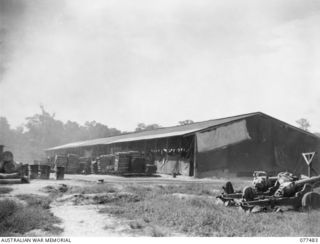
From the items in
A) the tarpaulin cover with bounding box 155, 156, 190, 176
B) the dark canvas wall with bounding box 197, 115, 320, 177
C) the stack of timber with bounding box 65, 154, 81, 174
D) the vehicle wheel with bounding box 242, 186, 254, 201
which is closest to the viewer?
the vehicle wheel with bounding box 242, 186, 254, 201

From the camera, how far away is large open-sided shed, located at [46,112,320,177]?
25406mm

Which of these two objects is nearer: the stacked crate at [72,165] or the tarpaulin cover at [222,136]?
A: the tarpaulin cover at [222,136]

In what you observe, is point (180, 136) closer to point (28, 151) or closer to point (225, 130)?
point (225, 130)

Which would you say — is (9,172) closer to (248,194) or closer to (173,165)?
(173,165)

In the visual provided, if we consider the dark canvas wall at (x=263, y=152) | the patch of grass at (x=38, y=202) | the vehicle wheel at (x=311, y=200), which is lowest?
the patch of grass at (x=38, y=202)

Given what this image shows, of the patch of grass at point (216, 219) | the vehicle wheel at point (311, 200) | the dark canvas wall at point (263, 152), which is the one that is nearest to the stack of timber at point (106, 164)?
the dark canvas wall at point (263, 152)


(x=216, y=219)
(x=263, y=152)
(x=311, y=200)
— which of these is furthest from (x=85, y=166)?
(x=216, y=219)

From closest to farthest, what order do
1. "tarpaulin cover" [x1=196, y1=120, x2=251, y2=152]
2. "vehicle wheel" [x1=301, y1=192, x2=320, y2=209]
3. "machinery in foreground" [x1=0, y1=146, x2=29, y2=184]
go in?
"vehicle wheel" [x1=301, y1=192, x2=320, y2=209]
"machinery in foreground" [x1=0, y1=146, x2=29, y2=184]
"tarpaulin cover" [x1=196, y1=120, x2=251, y2=152]

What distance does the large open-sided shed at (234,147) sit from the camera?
25.4 m

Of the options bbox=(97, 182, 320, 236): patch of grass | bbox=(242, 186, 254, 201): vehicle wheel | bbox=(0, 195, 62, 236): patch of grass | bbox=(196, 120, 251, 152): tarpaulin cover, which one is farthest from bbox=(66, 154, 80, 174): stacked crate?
bbox=(242, 186, 254, 201): vehicle wheel

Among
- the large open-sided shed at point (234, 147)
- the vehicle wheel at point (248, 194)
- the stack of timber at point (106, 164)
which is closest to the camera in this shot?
the vehicle wheel at point (248, 194)

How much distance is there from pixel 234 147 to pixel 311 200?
18.1m

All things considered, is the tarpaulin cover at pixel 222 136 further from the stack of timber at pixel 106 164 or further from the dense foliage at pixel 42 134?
the dense foliage at pixel 42 134

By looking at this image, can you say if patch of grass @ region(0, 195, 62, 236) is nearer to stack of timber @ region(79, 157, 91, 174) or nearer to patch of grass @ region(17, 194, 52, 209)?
patch of grass @ region(17, 194, 52, 209)
